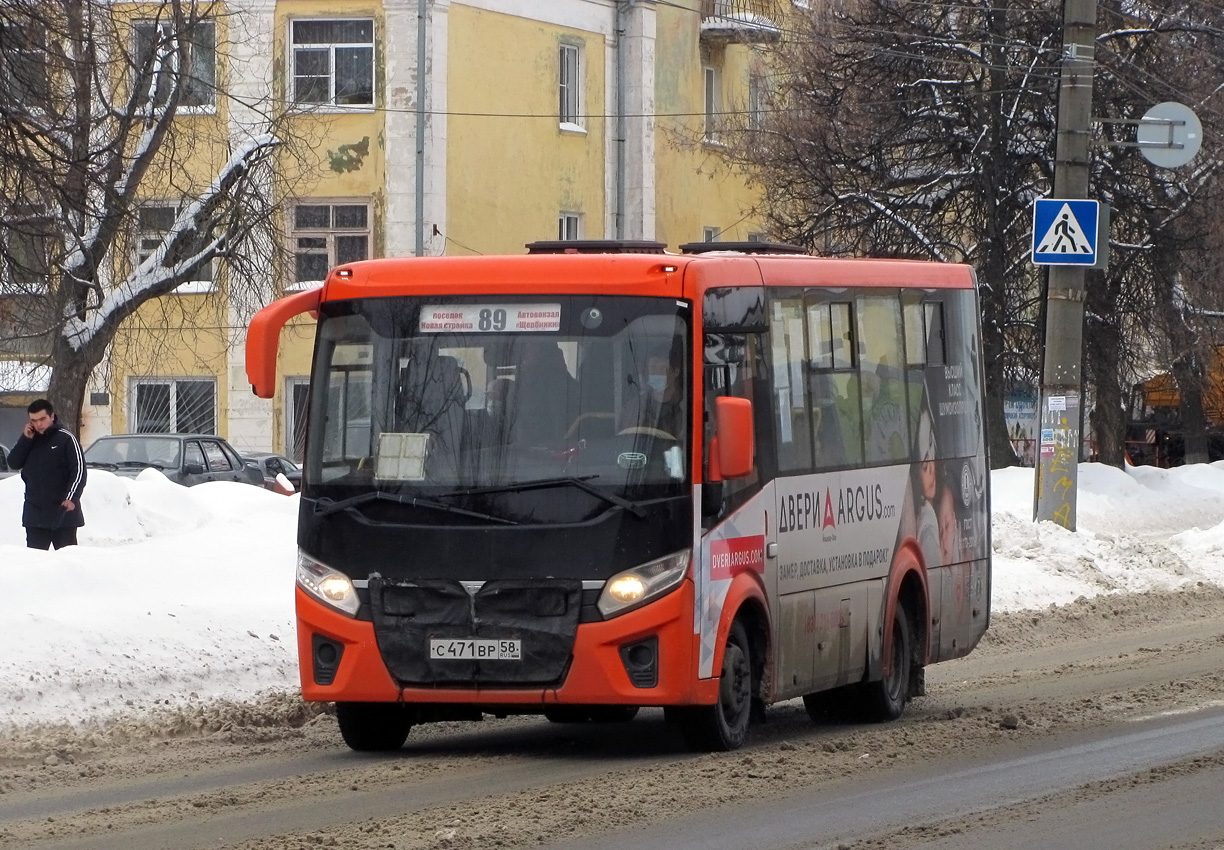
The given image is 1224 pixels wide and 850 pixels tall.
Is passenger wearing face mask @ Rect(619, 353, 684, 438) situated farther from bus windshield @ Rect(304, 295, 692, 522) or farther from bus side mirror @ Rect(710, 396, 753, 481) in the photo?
bus side mirror @ Rect(710, 396, 753, 481)

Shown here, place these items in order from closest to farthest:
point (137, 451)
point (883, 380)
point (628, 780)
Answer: point (628, 780) → point (883, 380) → point (137, 451)

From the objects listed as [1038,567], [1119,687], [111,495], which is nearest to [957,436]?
[1119,687]

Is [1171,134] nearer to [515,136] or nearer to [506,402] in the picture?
[506,402]

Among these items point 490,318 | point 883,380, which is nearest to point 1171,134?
point 883,380

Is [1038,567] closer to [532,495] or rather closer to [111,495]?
[111,495]

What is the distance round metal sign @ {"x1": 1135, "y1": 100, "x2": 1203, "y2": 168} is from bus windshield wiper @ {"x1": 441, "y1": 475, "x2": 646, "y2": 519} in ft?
47.0

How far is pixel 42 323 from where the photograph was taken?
29703mm

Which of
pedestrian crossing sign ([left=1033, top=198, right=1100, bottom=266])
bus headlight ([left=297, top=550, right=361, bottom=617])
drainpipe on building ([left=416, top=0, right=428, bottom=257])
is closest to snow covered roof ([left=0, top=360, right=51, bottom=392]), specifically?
drainpipe on building ([left=416, top=0, right=428, bottom=257])

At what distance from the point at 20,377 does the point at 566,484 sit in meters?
31.0

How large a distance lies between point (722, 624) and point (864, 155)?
73.9 feet

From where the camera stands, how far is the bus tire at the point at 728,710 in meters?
10.2

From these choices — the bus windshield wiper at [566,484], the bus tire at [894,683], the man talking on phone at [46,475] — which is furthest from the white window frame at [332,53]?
the bus windshield wiper at [566,484]

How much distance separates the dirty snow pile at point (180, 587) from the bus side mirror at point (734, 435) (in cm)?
363

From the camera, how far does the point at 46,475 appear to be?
17453mm
